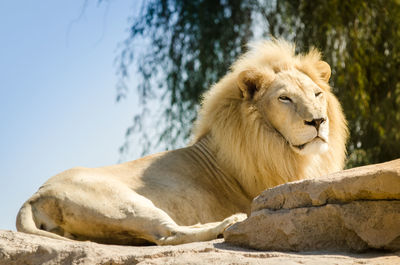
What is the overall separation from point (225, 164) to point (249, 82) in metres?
0.56

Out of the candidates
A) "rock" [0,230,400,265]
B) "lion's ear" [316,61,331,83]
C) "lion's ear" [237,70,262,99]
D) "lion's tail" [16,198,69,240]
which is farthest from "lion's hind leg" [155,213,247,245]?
"lion's ear" [316,61,331,83]

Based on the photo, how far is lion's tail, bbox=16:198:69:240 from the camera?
330cm

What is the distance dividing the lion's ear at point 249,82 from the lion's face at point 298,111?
10 cm

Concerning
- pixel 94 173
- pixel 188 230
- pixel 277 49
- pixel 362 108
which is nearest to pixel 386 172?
pixel 188 230

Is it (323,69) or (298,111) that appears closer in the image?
(298,111)

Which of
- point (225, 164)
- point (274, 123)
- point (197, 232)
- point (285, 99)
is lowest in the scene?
point (197, 232)

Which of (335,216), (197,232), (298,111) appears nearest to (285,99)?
(298,111)

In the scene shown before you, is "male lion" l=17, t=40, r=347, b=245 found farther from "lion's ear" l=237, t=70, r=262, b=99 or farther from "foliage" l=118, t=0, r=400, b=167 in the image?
"foliage" l=118, t=0, r=400, b=167

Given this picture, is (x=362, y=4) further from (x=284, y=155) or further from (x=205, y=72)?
(x=284, y=155)

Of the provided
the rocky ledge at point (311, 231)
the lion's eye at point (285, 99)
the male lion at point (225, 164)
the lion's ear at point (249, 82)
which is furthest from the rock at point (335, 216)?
the lion's ear at point (249, 82)

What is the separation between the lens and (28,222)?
342 centimetres

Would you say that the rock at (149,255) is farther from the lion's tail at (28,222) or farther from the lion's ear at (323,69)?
the lion's ear at (323,69)

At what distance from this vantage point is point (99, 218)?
3.45 meters

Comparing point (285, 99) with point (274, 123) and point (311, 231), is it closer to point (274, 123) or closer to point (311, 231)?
point (274, 123)
